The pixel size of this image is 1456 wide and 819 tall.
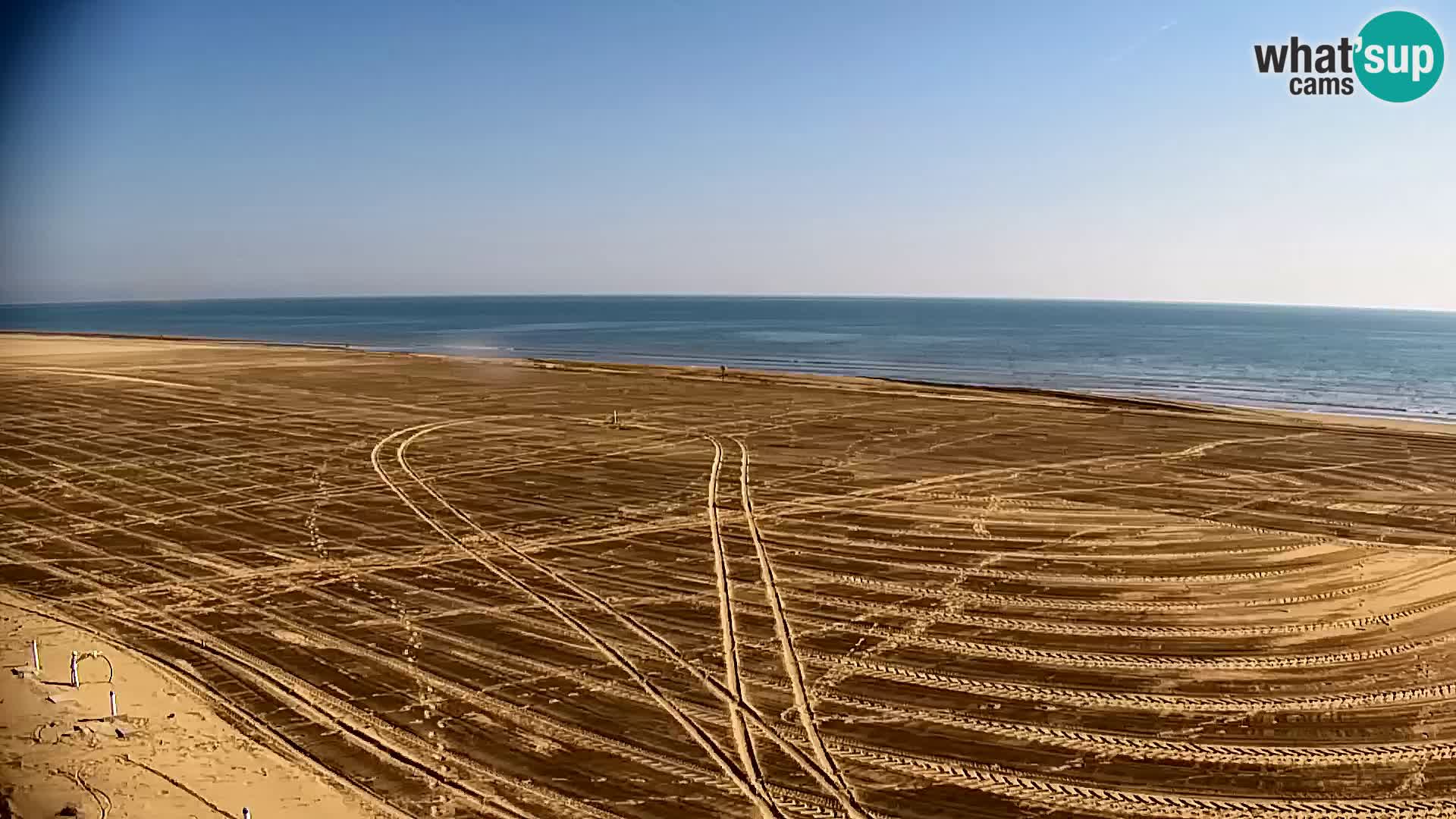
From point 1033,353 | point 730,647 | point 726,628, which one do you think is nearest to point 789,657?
point 730,647

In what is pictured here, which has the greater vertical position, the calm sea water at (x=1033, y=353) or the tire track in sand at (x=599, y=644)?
the calm sea water at (x=1033, y=353)

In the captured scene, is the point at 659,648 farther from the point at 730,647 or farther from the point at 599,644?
the point at 730,647

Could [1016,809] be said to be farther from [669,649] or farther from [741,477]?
[741,477]

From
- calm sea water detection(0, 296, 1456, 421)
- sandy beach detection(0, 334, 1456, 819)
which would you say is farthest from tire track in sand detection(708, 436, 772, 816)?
calm sea water detection(0, 296, 1456, 421)

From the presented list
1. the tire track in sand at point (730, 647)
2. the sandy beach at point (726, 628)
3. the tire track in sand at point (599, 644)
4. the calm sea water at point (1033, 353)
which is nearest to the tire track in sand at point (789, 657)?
the sandy beach at point (726, 628)

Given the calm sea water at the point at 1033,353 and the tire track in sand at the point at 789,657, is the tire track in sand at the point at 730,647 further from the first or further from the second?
the calm sea water at the point at 1033,353

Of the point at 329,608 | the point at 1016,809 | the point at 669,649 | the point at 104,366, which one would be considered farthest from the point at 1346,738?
the point at 104,366

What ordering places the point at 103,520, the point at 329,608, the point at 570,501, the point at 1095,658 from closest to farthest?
the point at 1095,658
the point at 329,608
the point at 103,520
the point at 570,501

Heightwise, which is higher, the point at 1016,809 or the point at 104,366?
the point at 104,366
